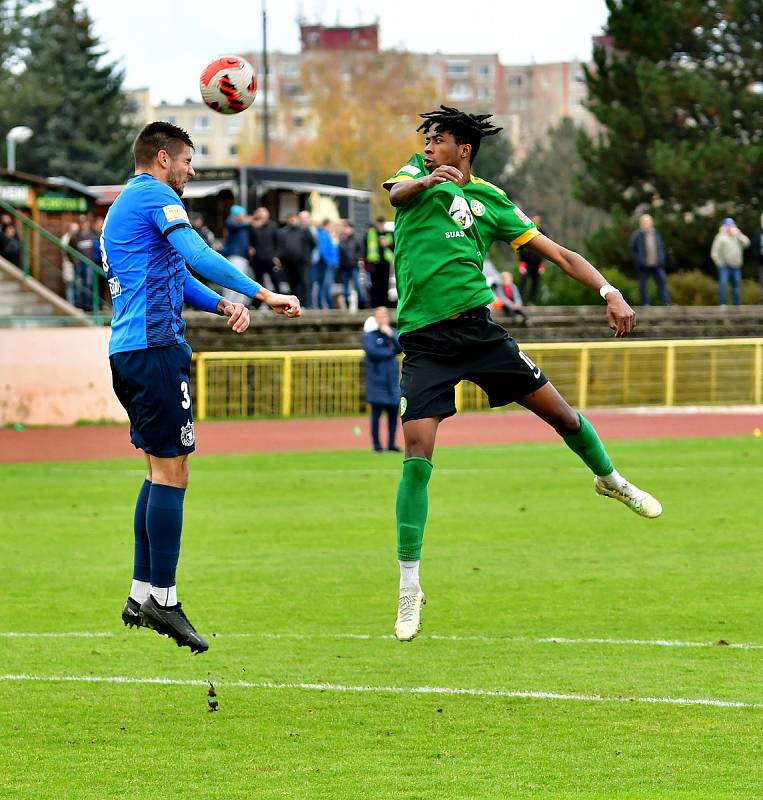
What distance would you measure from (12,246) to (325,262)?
6.06 meters

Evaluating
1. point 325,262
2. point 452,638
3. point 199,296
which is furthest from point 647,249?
point 199,296

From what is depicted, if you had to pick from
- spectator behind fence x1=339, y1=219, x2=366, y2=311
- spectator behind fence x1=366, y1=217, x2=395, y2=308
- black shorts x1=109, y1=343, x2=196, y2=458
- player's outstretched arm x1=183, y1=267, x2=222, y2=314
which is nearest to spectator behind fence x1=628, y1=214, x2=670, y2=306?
spectator behind fence x1=366, y1=217, x2=395, y2=308

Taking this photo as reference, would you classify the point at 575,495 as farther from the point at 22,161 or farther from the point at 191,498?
the point at 22,161

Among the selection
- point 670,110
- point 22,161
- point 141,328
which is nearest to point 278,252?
point 670,110

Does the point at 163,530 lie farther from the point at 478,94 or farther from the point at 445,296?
the point at 478,94

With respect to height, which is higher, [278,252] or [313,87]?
[313,87]

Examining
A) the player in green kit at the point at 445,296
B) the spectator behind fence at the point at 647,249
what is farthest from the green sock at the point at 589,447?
the spectator behind fence at the point at 647,249

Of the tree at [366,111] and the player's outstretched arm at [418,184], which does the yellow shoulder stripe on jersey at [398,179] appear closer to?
the player's outstretched arm at [418,184]

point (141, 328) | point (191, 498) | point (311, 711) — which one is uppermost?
point (141, 328)

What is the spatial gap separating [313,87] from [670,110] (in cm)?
4190

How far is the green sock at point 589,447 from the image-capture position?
851 centimetres

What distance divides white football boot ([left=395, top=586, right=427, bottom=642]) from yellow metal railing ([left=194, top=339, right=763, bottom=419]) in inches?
847

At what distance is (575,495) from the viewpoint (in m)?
17.1

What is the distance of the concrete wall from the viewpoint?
87.8ft
